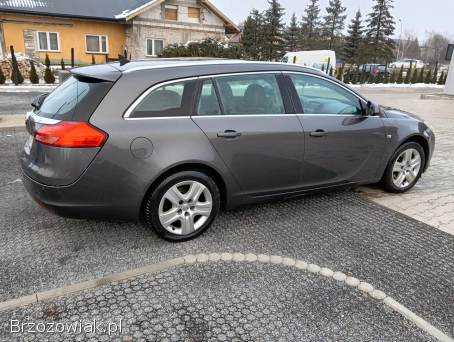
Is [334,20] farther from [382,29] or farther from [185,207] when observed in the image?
[185,207]

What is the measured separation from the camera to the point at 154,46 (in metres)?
29.0

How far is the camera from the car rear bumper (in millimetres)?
3085

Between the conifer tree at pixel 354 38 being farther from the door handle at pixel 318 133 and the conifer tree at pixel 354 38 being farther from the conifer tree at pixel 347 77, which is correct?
the door handle at pixel 318 133

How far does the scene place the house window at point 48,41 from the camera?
26.7 meters

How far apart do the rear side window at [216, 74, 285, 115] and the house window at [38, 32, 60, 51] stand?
89.7 feet

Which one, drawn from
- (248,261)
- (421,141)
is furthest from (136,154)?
(421,141)

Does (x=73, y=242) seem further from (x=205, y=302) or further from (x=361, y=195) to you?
(x=361, y=195)

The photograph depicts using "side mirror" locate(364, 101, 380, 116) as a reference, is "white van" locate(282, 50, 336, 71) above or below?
above

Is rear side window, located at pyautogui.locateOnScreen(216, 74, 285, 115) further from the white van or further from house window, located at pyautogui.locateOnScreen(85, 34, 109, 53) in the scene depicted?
house window, located at pyautogui.locateOnScreen(85, 34, 109, 53)

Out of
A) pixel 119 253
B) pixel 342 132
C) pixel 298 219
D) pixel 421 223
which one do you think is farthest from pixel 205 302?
pixel 421 223

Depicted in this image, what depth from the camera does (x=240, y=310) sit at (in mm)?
2660

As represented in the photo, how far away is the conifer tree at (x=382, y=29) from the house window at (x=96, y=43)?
3475cm

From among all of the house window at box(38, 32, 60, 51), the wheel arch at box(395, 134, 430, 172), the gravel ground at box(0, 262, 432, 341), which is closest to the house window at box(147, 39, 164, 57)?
the house window at box(38, 32, 60, 51)

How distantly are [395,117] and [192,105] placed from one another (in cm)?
269
